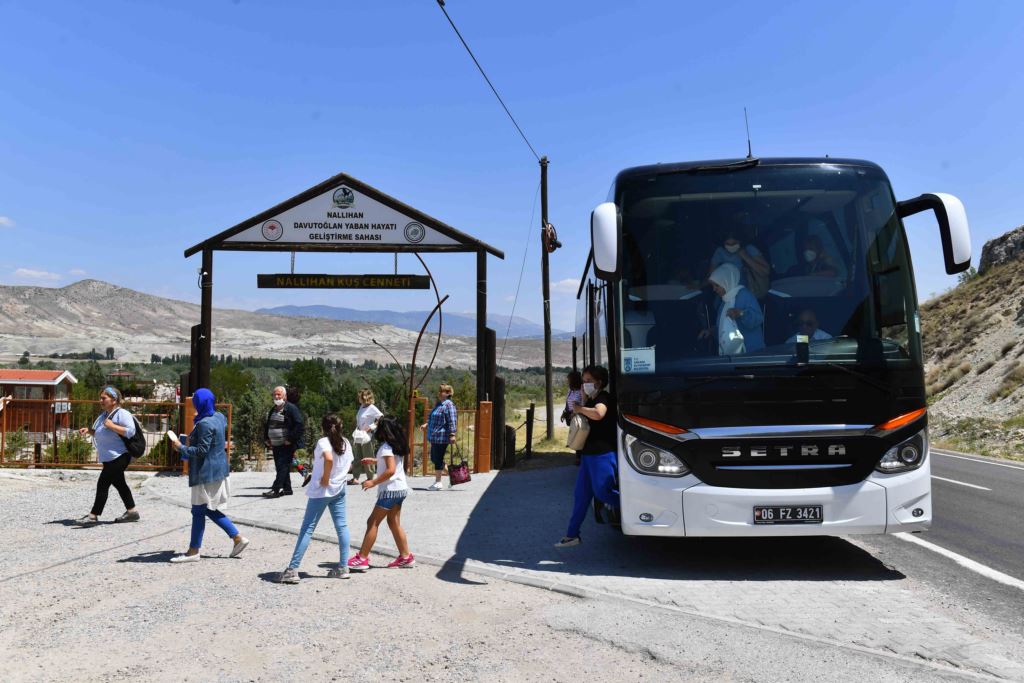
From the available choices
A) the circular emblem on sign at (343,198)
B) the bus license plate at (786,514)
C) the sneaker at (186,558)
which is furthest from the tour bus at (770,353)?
the circular emblem on sign at (343,198)

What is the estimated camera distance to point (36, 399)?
869 inches

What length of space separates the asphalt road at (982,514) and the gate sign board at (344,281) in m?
9.78

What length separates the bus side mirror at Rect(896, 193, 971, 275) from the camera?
785 centimetres

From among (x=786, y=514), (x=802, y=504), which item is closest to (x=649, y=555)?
(x=786, y=514)

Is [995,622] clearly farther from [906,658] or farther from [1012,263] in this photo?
[1012,263]

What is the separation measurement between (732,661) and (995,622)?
7.00 ft

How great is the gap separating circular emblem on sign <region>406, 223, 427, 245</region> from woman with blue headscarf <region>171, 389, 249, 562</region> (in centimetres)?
938

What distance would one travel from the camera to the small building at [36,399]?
65.3ft

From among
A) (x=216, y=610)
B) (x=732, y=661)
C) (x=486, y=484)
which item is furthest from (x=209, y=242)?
(x=732, y=661)

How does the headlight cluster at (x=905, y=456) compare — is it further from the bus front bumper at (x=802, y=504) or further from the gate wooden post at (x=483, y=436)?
the gate wooden post at (x=483, y=436)

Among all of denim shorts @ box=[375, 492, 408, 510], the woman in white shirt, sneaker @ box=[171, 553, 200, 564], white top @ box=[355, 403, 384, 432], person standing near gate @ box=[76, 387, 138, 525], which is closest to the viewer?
denim shorts @ box=[375, 492, 408, 510]

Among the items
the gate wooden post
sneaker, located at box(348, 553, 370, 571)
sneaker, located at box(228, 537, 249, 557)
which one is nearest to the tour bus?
sneaker, located at box(348, 553, 370, 571)

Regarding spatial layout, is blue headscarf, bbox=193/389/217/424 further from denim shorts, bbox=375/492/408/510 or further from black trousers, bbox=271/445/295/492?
black trousers, bbox=271/445/295/492

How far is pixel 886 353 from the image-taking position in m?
7.74
